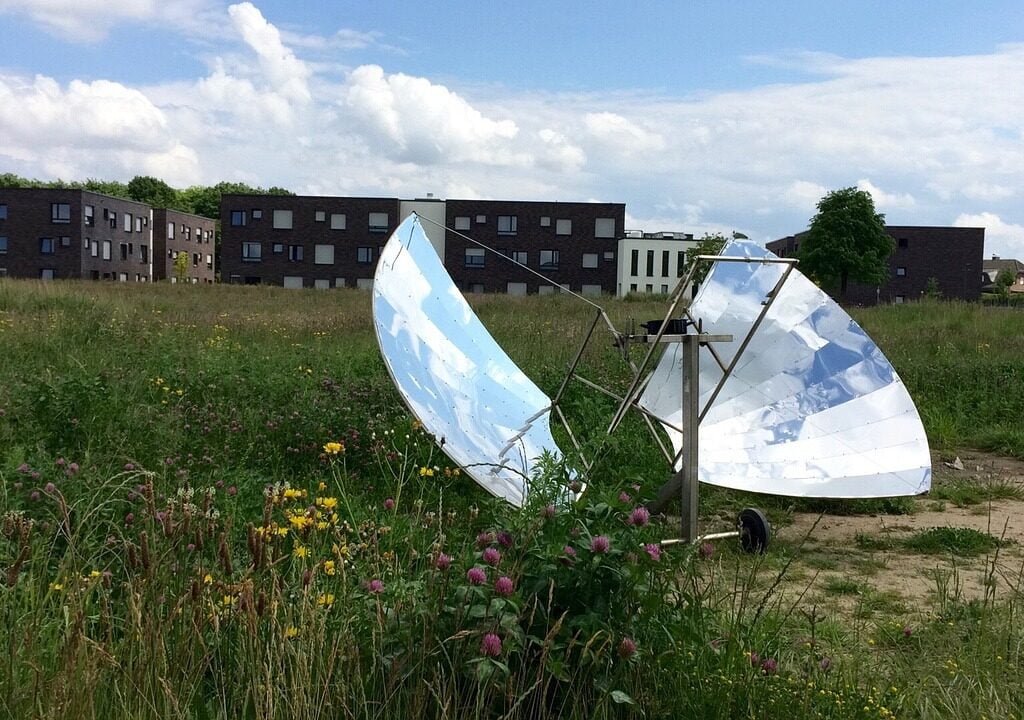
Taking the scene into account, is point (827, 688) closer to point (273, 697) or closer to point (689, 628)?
point (689, 628)

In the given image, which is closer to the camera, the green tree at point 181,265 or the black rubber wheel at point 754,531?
the black rubber wheel at point 754,531

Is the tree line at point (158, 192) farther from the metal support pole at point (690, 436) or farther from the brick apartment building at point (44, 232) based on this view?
the metal support pole at point (690, 436)

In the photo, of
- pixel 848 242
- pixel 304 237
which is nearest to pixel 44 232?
pixel 304 237

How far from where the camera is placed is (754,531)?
18.3 ft

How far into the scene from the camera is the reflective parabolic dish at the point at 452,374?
16.4 ft

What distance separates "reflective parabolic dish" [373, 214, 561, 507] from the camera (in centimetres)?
500

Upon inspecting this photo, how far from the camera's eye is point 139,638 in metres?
2.43

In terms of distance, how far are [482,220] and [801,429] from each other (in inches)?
2268

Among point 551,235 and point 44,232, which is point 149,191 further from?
point 551,235

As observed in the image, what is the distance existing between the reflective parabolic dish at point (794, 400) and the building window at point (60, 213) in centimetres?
6620

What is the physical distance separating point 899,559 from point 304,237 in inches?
2399

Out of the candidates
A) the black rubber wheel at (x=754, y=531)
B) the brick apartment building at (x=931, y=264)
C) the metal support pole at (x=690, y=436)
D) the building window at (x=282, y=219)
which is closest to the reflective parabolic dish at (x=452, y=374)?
the metal support pole at (x=690, y=436)

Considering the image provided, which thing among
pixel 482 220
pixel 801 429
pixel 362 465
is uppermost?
pixel 482 220

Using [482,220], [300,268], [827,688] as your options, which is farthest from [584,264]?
[827,688]
